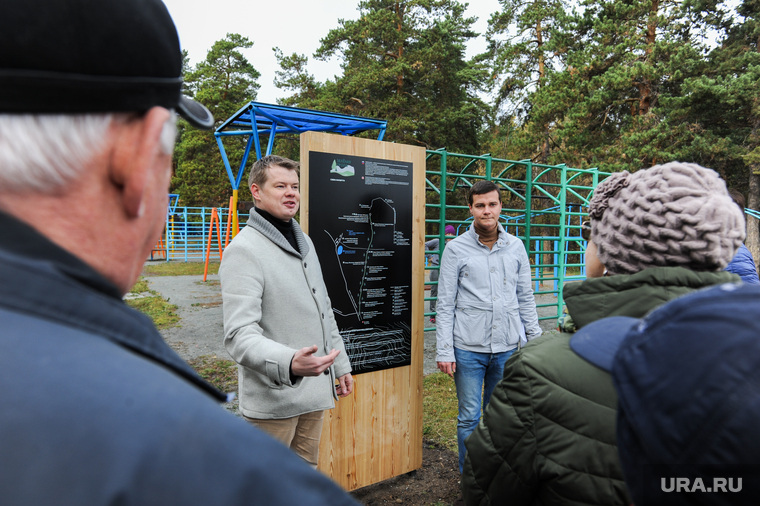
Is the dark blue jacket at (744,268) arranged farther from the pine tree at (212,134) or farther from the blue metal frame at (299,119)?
the pine tree at (212,134)

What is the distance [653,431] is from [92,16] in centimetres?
83

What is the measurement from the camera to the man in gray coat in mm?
2146

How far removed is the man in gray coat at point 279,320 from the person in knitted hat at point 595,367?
1013mm

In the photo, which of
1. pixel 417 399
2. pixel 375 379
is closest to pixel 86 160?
pixel 375 379

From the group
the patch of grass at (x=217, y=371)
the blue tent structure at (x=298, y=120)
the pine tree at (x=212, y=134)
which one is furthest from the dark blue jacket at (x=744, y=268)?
the pine tree at (x=212, y=134)

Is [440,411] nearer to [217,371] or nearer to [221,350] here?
[217,371]

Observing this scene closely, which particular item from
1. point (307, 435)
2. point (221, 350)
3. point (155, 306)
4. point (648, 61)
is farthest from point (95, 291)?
point (648, 61)

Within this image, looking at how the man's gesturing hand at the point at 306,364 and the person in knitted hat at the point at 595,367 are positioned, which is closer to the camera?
the person in knitted hat at the point at 595,367

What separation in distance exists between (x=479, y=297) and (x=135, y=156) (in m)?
3.06

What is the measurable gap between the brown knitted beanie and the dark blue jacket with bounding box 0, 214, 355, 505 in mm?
1064

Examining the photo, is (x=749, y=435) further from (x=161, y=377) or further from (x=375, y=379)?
(x=375, y=379)

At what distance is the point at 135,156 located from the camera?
2.02 feet

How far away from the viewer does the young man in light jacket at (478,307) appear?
11.2 ft

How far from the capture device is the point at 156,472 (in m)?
0.43
